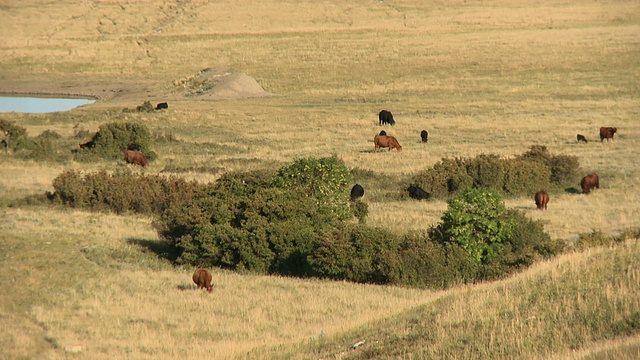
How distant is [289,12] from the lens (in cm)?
9019

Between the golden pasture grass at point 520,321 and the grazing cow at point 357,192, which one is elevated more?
the golden pasture grass at point 520,321

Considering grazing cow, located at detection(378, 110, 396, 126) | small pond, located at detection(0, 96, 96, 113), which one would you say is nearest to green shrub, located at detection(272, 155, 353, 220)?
grazing cow, located at detection(378, 110, 396, 126)

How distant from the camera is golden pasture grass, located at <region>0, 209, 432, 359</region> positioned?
11406 millimetres

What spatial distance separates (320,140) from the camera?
35000 millimetres

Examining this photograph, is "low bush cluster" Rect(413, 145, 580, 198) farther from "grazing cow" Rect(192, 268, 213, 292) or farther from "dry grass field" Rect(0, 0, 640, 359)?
"grazing cow" Rect(192, 268, 213, 292)

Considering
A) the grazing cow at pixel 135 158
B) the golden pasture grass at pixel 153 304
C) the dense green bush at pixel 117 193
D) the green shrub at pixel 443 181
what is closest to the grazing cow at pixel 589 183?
the green shrub at pixel 443 181

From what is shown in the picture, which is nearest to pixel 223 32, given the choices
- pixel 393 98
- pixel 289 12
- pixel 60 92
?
pixel 289 12

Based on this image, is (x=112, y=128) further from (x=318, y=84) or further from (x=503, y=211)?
(x=318, y=84)

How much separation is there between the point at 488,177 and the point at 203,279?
40.9 feet

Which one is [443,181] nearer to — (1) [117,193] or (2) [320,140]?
(1) [117,193]

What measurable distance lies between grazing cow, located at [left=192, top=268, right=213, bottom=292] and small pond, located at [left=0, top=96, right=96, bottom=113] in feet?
134

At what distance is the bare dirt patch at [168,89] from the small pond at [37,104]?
1612 millimetres

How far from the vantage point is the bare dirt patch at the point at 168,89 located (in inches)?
2184

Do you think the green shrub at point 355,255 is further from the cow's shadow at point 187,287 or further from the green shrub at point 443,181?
the green shrub at point 443,181
